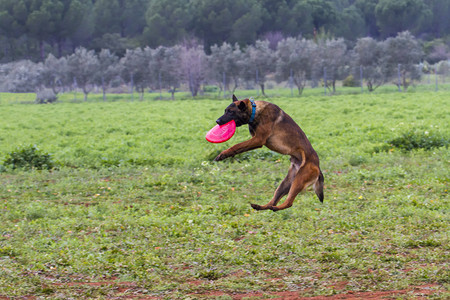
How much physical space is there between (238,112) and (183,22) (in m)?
86.1

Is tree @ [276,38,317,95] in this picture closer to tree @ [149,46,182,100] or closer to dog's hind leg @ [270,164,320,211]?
tree @ [149,46,182,100]

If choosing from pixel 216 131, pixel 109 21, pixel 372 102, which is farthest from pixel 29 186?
pixel 109 21

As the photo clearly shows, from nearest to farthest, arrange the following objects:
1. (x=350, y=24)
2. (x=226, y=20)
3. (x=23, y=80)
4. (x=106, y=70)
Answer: (x=23, y=80) → (x=106, y=70) → (x=226, y=20) → (x=350, y=24)

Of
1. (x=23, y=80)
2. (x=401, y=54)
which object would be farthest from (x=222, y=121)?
(x=23, y=80)

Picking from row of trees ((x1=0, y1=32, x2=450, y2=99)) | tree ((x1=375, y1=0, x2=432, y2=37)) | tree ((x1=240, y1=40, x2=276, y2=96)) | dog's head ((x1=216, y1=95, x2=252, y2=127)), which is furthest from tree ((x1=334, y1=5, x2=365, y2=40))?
dog's head ((x1=216, y1=95, x2=252, y2=127))

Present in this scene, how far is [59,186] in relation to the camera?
1465cm

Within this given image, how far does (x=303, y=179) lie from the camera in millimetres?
3232

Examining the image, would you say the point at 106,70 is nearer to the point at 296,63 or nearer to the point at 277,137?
the point at 296,63

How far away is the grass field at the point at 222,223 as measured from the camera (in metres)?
7.90

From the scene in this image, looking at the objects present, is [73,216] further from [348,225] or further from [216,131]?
[216,131]

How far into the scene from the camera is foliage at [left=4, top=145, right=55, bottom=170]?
1728 cm

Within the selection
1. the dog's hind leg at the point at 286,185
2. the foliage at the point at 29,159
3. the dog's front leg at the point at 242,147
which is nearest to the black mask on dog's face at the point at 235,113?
the dog's front leg at the point at 242,147

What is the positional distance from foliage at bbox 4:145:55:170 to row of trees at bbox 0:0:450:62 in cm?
6850

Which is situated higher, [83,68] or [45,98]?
[83,68]
